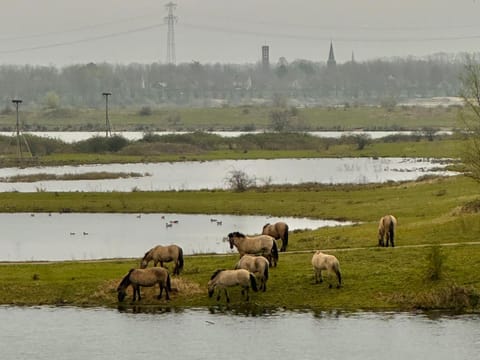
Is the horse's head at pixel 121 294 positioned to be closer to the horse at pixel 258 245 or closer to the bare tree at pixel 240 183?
the horse at pixel 258 245

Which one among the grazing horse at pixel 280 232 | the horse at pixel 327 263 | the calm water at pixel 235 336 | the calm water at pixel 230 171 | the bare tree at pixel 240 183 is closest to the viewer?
the calm water at pixel 235 336

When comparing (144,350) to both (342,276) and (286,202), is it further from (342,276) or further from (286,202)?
(286,202)

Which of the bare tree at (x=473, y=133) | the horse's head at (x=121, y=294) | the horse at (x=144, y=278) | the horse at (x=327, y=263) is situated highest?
the bare tree at (x=473, y=133)

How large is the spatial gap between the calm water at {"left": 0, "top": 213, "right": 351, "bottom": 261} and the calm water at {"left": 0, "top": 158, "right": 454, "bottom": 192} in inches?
605

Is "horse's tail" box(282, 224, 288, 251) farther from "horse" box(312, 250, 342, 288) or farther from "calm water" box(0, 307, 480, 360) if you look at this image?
"calm water" box(0, 307, 480, 360)

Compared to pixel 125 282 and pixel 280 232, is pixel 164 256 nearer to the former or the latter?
pixel 125 282

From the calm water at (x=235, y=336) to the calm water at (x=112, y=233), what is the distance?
1346cm

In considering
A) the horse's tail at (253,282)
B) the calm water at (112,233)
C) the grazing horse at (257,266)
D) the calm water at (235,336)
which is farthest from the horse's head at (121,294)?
the calm water at (112,233)

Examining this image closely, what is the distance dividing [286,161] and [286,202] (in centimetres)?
4654

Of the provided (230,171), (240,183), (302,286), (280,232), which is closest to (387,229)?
(280,232)

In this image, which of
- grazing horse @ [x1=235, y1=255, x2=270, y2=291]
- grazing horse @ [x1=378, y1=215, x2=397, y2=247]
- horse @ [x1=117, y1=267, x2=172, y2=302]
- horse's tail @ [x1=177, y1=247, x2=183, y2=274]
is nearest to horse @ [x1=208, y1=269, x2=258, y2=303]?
grazing horse @ [x1=235, y1=255, x2=270, y2=291]

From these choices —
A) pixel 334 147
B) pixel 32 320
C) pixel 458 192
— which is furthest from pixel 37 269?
pixel 334 147

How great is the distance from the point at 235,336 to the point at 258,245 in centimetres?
736

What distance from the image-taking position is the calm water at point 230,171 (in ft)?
285
